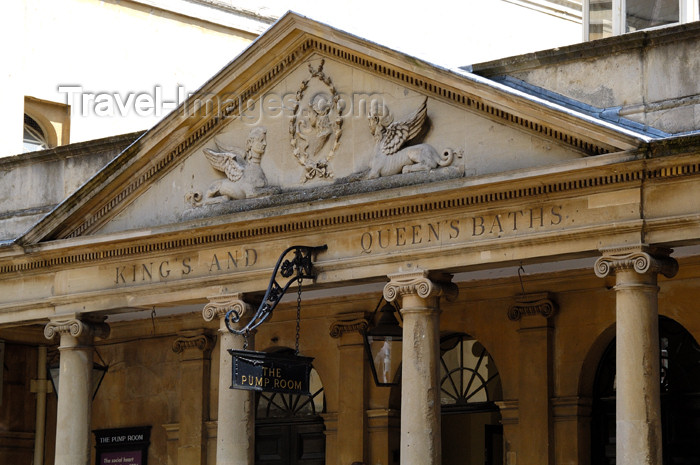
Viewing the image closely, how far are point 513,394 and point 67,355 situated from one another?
564cm

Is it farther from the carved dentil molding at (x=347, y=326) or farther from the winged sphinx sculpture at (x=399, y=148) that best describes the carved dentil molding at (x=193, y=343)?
the winged sphinx sculpture at (x=399, y=148)

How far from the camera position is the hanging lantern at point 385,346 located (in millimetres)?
17125

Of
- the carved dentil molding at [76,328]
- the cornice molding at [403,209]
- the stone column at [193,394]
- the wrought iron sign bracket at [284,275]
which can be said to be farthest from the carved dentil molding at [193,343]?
the wrought iron sign bracket at [284,275]

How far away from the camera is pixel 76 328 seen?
1889 centimetres

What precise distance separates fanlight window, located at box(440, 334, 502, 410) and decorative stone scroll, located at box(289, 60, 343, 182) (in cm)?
353

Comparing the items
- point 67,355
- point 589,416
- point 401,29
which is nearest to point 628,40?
point 589,416

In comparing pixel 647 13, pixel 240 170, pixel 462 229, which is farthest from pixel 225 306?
pixel 647 13

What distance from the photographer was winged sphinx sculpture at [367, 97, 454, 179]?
1617cm

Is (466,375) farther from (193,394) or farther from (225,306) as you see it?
(193,394)

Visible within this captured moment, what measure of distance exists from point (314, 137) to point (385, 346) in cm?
342

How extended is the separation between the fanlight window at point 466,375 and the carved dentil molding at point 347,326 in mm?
1076

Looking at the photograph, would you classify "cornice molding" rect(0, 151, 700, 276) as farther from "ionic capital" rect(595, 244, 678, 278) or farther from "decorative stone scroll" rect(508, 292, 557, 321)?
"decorative stone scroll" rect(508, 292, 557, 321)

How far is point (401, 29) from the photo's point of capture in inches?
1139

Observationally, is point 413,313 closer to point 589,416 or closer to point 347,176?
point 347,176
